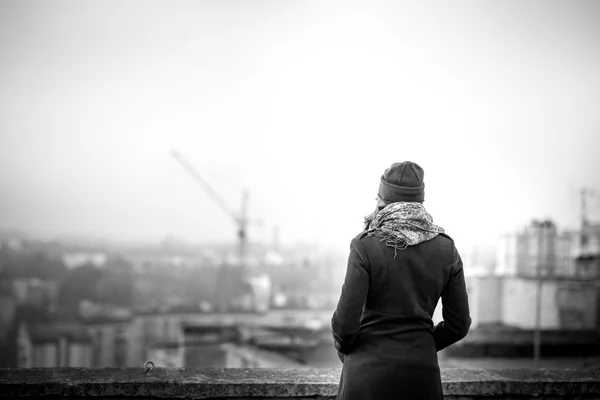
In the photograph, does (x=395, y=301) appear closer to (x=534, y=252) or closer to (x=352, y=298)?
(x=352, y=298)

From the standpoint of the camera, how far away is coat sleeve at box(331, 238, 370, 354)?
3238mm

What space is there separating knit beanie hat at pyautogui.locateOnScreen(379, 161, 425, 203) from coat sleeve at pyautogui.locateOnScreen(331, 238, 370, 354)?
1.32 feet

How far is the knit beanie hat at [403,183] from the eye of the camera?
11.4 ft

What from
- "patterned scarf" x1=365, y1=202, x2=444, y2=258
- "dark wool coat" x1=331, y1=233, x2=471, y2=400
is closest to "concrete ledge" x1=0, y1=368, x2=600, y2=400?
"dark wool coat" x1=331, y1=233, x2=471, y2=400

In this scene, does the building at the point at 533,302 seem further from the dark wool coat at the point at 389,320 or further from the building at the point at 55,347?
the building at the point at 55,347

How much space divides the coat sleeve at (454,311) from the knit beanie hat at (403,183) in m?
0.38

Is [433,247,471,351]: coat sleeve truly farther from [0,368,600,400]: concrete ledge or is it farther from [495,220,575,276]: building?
[495,220,575,276]: building

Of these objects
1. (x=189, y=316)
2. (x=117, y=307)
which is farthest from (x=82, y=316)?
(x=189, y=316)

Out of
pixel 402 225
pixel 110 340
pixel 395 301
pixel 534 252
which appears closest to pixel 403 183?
pixel 402 225

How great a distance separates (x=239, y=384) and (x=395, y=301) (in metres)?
1.37

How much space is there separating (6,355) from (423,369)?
196 feet

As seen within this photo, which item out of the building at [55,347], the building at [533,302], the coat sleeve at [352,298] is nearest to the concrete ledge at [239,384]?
the coat sleeve at [352,298]

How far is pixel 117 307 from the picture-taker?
2714 inches

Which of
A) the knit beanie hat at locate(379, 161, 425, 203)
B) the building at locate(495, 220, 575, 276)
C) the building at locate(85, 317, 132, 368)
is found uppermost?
the knit beanie hat at locate(379, 161, 425, 203)
